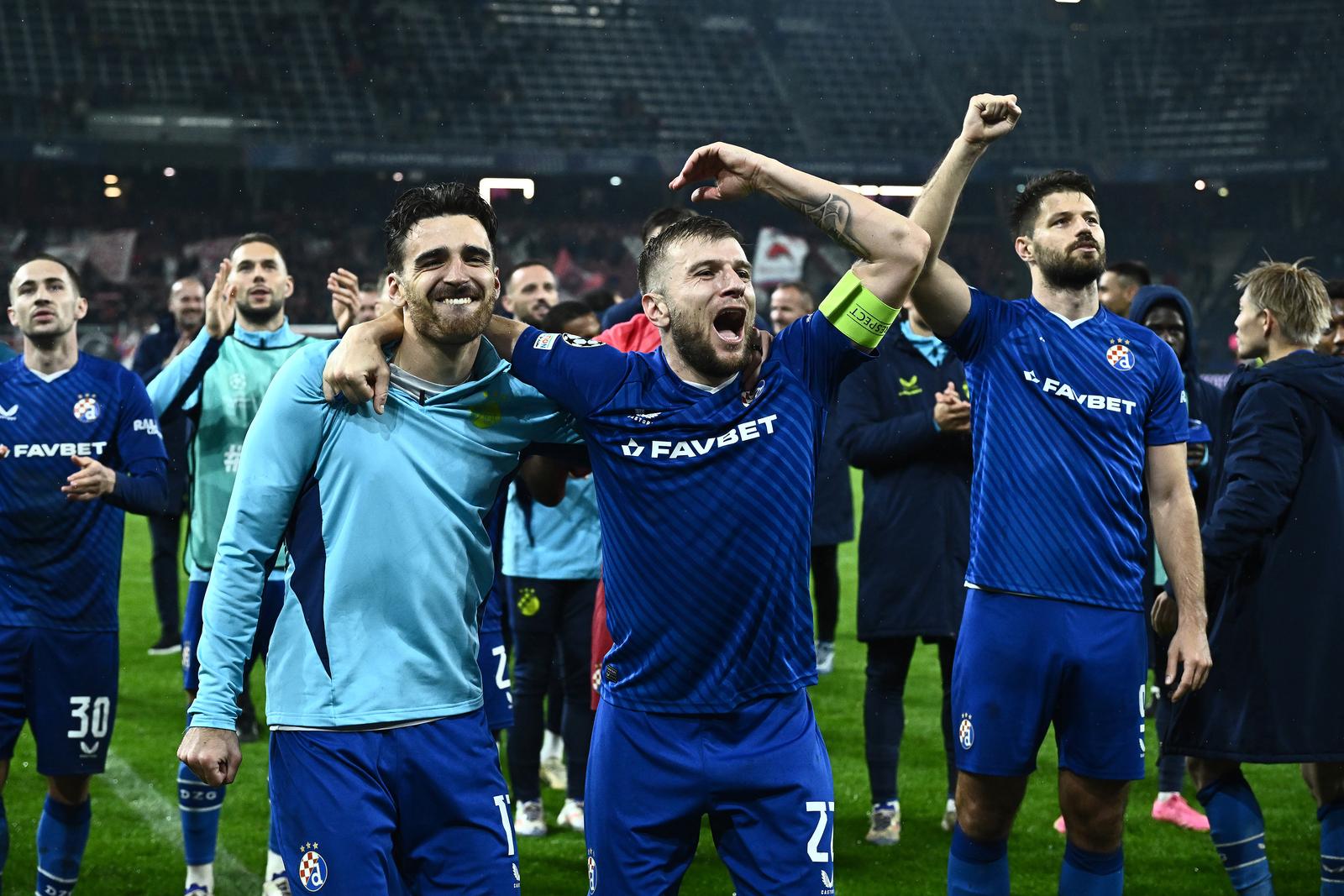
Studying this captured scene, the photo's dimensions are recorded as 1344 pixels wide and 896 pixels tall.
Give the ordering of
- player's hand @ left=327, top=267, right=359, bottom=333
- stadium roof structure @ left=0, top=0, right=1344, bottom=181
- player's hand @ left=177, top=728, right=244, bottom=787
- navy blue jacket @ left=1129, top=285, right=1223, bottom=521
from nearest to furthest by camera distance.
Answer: player's hand @ left=177, top=728, right=244, bottom=787
player's hand @ left=327, top=267, right=359, bottom=333
navy blue jacket @ left=1129, top=285, right=1223, bottom=521
stadium roof structure @ left=0, top=0, right=1344, bottom=181

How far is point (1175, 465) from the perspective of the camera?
4137 mm

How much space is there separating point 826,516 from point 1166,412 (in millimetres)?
4729

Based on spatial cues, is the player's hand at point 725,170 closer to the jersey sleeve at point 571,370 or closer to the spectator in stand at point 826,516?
the jersey sleeve at point 571,370

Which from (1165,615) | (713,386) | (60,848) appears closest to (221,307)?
(60,848)

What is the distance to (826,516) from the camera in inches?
347

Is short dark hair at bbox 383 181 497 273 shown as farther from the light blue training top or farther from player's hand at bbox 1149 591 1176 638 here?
player's hand at bbox 1149 591 1176 638

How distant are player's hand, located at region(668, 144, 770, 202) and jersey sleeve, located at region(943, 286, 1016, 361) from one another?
1.24 meters

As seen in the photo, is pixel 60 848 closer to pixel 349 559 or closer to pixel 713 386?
pixel 349 559

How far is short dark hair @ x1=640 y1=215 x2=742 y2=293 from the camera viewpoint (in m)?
3.14

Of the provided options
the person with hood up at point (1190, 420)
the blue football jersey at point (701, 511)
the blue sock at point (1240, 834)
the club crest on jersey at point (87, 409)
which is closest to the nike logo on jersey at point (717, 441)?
the blue football jersey at point (701, 511)

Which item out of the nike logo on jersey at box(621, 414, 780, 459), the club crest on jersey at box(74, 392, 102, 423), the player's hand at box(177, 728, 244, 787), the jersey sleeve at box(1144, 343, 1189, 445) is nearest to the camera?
the player's hand at box(177, 728, 244, 787)

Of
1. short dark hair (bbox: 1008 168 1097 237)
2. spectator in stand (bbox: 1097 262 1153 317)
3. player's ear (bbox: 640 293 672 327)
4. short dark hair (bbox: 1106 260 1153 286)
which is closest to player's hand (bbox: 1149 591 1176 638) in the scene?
short dark hair (bbox: 1008 168 1097 237)

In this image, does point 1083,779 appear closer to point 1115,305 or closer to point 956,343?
point 956,343

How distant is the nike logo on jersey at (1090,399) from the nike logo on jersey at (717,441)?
1333 millimetres
